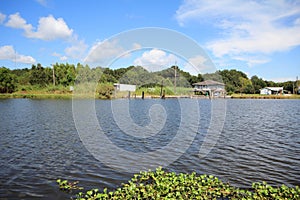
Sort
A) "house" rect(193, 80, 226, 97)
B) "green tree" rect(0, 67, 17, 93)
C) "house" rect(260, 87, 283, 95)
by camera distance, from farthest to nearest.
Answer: "house" rect(260, 87, 283, 95)
"house" rect(193, 80, 226, 97)
"green tree" rect(0, 67, 17, 93)

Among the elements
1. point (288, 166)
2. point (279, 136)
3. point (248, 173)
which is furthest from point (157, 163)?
point (279, 136)

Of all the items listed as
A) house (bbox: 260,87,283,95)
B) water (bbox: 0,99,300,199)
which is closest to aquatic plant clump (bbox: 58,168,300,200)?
water (bbox: 0,99,300,199)

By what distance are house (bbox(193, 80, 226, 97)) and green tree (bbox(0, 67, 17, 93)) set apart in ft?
176

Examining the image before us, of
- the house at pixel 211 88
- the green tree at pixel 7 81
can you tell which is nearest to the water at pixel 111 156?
the green tree at pixel 7 81

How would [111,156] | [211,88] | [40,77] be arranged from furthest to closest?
[211,88]
[40,77]
[111,156]

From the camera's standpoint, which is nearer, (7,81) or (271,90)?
(7,81)

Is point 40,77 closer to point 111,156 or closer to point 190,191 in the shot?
point 111,156

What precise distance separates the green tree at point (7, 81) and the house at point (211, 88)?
53729 millimetres

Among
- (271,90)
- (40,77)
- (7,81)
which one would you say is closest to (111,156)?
(7,81)

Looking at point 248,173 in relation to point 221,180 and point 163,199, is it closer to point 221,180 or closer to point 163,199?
point 221,180

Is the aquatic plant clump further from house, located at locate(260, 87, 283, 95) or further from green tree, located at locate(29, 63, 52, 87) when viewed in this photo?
house, located at locate(260, 87, 283, 95)

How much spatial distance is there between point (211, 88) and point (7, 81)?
2439 inches

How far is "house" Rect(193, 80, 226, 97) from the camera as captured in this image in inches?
3161

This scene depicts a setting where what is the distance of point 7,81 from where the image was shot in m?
65.1
